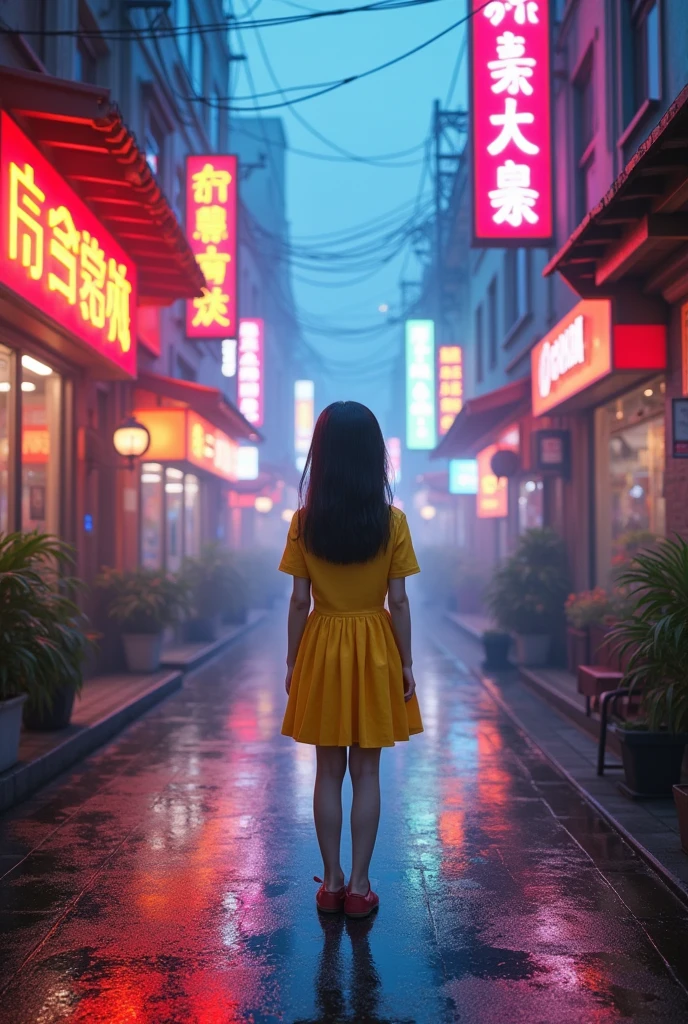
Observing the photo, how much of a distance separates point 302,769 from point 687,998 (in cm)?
458

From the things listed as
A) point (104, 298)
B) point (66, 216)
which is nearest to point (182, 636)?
point (104, 298)

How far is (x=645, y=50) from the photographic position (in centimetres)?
1041

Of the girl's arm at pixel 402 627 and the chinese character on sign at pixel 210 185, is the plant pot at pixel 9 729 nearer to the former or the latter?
the girl's arm at pixel 402 627

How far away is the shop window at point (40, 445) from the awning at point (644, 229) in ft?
16.8

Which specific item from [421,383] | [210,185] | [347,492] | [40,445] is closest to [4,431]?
[40,445]

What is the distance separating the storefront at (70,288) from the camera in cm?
802

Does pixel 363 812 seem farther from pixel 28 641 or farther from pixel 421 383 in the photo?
pixel 421 383

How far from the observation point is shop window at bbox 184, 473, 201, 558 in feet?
67.0

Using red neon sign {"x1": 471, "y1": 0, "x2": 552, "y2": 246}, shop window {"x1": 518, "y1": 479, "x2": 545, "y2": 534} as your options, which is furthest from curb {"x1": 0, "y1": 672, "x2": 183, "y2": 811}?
shop window {"x1": 518, "y1": 479, "x2": 545, "y2": 534}

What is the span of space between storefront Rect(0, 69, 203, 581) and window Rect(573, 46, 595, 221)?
496 cm

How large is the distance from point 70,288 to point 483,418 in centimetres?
1030

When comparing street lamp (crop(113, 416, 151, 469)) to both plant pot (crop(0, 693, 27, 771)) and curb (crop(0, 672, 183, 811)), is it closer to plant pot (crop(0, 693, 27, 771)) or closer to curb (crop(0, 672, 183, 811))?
curb (crop(0, 672, 183, 811))

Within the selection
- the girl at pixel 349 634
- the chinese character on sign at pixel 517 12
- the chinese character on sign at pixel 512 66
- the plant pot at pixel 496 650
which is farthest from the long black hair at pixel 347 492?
the plant pot at pixel 496 650

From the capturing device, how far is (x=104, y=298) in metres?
10.9
